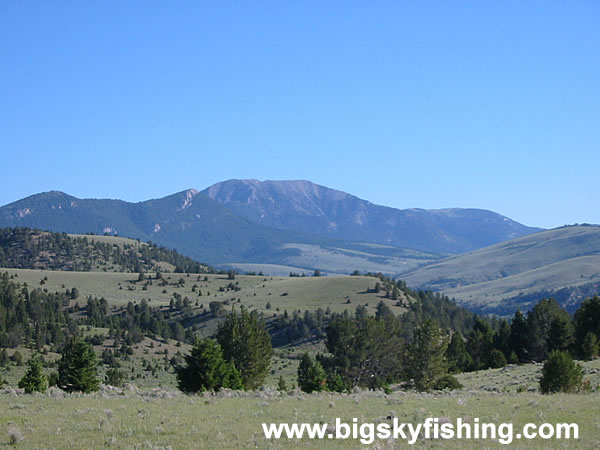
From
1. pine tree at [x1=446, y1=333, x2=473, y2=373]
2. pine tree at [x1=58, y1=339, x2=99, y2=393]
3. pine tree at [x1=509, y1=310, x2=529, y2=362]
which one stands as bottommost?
pine tree at [x1=446, y1=333, x2=473, y2=373]

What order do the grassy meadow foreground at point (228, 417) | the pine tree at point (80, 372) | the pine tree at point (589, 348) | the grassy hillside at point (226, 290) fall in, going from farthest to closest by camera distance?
the grassy hillside at point (226, 290) → the pine tree at point (589, 348) → the pine tree at point (80, 372) → the grassy meadow foreground at point (228, 417)

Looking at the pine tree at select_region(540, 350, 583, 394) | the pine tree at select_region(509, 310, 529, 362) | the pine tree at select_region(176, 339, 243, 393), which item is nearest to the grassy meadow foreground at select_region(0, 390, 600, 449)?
the pine tree at select_region(540, 350, 583, 394)

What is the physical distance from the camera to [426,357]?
59344mm

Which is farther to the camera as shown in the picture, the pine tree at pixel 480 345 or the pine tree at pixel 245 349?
the pine tree at pixel 480 345

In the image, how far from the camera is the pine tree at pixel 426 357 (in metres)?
58.1

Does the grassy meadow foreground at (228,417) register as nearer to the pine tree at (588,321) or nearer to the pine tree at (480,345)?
the pine tree at (588,321)

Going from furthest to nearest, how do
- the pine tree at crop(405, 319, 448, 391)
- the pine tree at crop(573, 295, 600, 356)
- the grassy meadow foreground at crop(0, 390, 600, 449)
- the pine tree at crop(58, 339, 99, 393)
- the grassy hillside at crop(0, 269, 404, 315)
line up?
1. the grassy hillside at crop(0, 269, 404, 315)
2. the pine tree at crop(573, 295, 600, 356)
3. the pine tree at crop(405, 319, 448, 391)
4. the pine tree at crop(58, 339, 99, 393)
5. the grassy meadow foreground at crop(0, 390, 600, 449)

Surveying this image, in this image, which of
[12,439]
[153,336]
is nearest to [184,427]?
[12,439]

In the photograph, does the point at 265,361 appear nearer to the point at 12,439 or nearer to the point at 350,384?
the point at 350,384

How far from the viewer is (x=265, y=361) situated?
60.7 m

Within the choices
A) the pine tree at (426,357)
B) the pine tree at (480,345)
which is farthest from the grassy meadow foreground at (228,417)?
the pine tree at (480,345)

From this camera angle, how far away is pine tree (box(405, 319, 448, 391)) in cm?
5806

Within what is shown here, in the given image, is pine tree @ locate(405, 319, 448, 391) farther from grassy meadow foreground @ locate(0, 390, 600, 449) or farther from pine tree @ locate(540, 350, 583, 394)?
grassy meadow foreground @ locate(0, 390, 600, 449)

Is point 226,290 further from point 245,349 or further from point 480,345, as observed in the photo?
point 245,349
